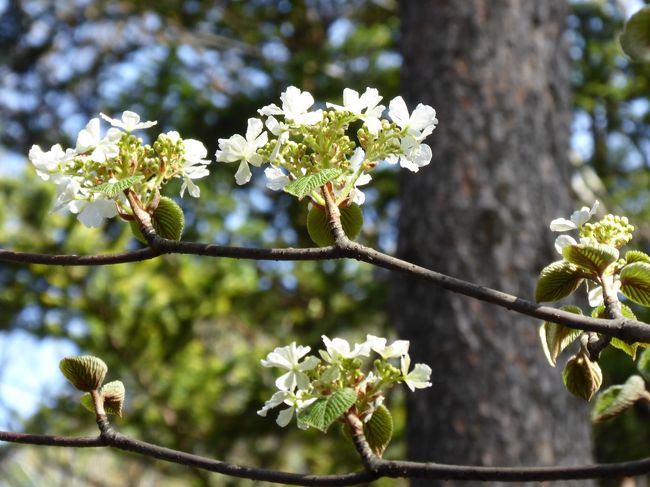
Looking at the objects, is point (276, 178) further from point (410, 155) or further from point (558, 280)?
point (558, 280)

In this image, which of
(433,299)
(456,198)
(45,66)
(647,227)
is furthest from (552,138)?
(45,66)

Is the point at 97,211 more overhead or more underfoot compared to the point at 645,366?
more overhead

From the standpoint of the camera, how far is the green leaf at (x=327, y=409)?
1.54ft

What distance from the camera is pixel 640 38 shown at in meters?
0.44

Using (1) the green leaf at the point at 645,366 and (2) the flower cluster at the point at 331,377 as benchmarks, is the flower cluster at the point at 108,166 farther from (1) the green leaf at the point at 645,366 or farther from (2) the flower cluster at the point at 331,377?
(1) the green leaf at the point at 645,366

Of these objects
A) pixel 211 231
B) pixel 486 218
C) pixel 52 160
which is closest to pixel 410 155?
pixel 52 160

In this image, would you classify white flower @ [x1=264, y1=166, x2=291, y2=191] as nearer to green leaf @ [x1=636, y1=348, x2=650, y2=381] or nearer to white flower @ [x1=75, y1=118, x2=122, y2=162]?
white flower @ [x1=75, y1=118, x2=122, y2=162]

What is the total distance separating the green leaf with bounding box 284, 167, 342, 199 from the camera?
0.48 metres

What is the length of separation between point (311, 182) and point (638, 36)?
0.19 meters

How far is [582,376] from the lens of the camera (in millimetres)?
521

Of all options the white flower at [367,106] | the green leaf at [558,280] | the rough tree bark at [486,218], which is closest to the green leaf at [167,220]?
the white flower at [367,106]

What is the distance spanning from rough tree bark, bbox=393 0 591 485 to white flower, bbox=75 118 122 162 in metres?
1.42

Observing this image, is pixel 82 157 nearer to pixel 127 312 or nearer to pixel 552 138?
pixel 552 138

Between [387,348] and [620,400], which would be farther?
[387,348]
